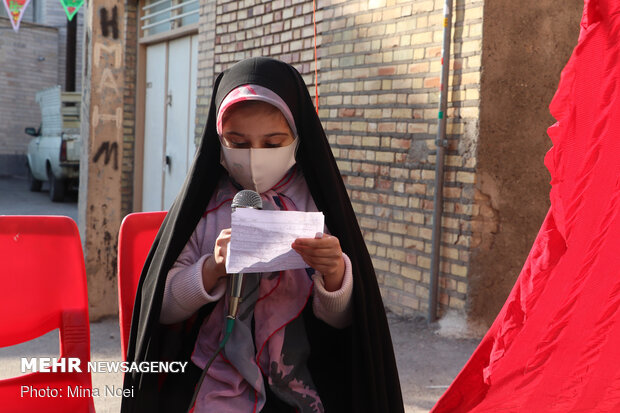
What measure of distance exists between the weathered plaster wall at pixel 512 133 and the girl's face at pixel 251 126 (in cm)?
326

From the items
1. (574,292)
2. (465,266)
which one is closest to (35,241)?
(574,292)

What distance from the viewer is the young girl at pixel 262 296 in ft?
6.60

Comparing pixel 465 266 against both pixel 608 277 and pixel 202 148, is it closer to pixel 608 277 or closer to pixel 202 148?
pixel 608 277

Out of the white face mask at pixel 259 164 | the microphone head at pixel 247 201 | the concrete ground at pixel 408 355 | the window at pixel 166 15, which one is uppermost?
the window at pixel 166 15

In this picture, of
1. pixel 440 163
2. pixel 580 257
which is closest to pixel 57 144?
pixel 440 163

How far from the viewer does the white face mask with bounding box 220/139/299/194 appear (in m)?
2.06

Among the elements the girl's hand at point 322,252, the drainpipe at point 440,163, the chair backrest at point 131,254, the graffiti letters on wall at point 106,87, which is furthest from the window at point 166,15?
the girl's hand at point 322,252

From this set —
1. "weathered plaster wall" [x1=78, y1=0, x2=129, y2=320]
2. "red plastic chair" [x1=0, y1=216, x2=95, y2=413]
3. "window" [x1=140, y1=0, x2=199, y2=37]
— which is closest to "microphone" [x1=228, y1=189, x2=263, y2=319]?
"red plastic chair" [x1=0, y1=216, x2=95, y2=413]

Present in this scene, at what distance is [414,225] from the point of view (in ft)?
18.4

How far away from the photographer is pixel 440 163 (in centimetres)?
528

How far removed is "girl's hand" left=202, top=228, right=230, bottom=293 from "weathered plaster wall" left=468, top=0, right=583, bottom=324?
3.42 meters

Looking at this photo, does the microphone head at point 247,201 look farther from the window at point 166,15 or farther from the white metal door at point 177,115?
the window at point 166,15

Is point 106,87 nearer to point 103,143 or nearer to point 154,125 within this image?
point 103,143

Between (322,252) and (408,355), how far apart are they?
329 centimetres
